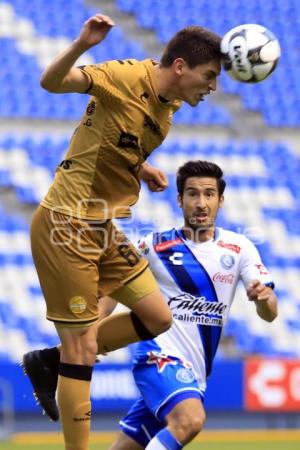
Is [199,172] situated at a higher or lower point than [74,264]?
higher

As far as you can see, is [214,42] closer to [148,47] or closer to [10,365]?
[10,365]

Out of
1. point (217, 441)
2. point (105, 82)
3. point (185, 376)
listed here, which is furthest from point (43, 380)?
point (217, 441)

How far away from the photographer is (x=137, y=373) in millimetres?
6121

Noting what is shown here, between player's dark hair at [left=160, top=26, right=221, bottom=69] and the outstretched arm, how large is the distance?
1222 mm

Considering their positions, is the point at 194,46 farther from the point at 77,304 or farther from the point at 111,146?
the point at 77,304

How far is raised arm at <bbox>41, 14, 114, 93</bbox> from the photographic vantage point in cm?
474

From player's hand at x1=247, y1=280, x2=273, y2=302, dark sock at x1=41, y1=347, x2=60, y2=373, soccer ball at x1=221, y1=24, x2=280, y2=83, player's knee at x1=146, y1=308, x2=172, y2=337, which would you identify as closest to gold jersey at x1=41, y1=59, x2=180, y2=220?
soccer ball at x1=221, y1=24, x2=280, y2=83

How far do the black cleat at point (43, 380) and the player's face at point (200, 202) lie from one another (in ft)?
4.06

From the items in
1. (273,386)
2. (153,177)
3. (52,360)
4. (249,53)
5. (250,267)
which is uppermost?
(249,53)

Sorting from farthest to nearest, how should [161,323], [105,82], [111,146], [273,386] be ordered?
[273,386], [161,323], [111,146], [105,82]

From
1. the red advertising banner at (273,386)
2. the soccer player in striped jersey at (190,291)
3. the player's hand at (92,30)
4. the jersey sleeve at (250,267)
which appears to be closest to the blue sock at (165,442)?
the soccer player in striped jersey at (190,291)

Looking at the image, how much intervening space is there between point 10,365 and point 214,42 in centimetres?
666

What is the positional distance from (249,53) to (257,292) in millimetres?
1286

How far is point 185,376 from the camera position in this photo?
5.96m
